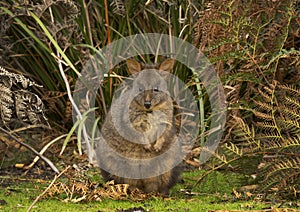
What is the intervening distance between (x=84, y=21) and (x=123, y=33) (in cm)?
43

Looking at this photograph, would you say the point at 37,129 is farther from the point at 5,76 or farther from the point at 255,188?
the point at 255,188

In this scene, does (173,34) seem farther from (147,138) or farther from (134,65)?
(147,138)

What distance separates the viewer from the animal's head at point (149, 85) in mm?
4760

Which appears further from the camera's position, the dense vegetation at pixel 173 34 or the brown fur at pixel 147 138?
the dense vegetation at pixel 173 34

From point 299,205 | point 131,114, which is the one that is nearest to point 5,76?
point 131,114

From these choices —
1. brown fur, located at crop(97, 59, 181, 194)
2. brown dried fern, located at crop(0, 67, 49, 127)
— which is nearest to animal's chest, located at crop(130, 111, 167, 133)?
brown fur, located at crop(97, 59, 181, 194)

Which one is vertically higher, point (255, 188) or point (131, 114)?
point (131, 114)

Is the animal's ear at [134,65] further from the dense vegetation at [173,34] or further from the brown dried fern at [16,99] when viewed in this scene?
the brown dried fern at [16,99]

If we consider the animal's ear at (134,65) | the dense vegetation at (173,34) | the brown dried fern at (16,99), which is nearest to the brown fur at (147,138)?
the animal's ear at (134,65)

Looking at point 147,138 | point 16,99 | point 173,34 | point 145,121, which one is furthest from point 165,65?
point 173,34

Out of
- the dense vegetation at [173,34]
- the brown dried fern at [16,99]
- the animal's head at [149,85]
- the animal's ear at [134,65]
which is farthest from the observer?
the dense vegetation at [173,34]

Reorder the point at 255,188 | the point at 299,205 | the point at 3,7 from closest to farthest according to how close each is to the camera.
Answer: the point at 299,205 < the point at 255,188 < the point at 3,7

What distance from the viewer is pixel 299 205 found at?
4.27 meters

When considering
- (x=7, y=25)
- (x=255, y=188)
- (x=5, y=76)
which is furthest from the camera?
(x=7, y=25)
